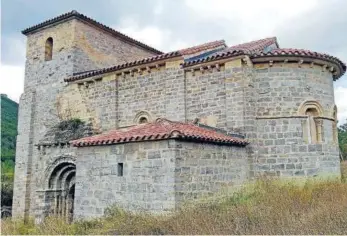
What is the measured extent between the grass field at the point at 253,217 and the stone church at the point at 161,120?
72 cm

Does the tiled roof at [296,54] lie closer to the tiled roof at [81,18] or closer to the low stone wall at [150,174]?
the low stone wall at [150,174]

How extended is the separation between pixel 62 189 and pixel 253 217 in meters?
8.92

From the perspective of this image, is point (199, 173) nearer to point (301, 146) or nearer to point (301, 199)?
point (301, 199)

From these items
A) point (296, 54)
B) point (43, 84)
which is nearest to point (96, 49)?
point (43, 84)

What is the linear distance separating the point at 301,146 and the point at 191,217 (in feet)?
16.7

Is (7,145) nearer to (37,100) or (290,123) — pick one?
(37,100)

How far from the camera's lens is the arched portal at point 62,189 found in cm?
1324

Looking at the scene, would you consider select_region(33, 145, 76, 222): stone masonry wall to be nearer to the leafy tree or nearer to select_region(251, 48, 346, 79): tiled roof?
select_region(251, 48, 346, 79): tiled roof

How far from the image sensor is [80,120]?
14.1 meters

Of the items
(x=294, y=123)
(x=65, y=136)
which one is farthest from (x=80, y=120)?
(x=294, y=123)

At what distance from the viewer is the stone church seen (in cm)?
862

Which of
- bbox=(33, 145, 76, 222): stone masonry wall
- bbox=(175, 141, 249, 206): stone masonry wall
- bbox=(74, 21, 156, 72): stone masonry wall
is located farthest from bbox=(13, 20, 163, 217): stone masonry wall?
bbox=(175, 141, 249, 206): stone masonry wall

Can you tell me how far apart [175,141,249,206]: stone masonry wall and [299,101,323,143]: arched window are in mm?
2125

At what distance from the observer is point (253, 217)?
21.4ft
